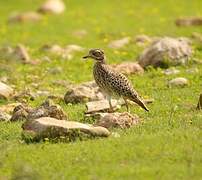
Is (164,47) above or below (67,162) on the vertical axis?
above

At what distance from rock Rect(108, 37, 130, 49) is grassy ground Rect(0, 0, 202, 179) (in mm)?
238

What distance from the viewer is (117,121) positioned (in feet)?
43.8

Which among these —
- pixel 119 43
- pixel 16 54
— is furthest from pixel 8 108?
pixel 119 43

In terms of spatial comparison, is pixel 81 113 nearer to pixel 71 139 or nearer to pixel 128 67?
pixel 71 139

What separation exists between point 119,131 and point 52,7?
57.4 ft

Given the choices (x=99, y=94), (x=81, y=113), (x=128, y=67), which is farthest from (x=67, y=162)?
(x=128, y=67)

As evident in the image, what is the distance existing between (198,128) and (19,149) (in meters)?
2.70

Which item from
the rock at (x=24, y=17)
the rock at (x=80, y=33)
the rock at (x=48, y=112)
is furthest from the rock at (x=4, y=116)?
the rock at (x=24, y=17)

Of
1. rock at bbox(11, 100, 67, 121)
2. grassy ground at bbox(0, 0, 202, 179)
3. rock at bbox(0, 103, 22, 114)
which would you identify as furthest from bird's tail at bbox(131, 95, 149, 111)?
rock at bbox(0, 103, 22, 114)

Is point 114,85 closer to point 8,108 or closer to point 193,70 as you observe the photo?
point 8,108

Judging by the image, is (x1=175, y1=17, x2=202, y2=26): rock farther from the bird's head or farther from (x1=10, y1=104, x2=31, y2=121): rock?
(x1=10, y1=104, x2=31, y2=121): rock

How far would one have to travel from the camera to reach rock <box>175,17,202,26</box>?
26125mm

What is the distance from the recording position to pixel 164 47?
63.6 feet

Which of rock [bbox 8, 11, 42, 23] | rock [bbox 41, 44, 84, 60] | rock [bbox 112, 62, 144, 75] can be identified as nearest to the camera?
rock [bbox 112, 62, 144, 75]
